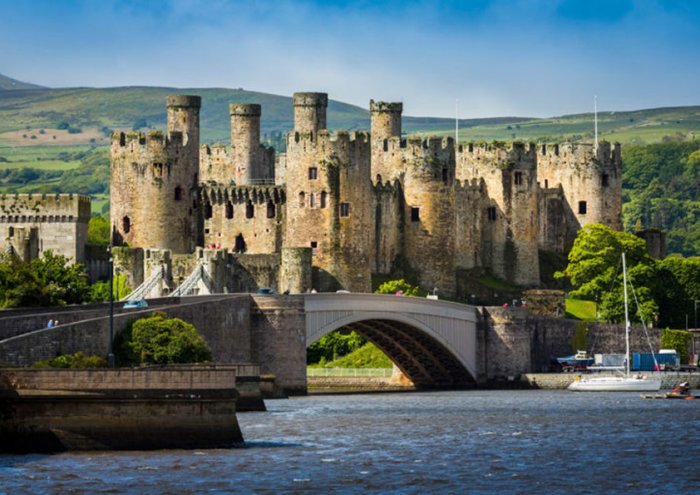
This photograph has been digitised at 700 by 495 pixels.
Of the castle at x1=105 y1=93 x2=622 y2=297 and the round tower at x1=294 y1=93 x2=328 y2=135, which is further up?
the round tower at x1=294 y1=93 x2=328 y2=135

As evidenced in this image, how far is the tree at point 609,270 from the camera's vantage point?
131m

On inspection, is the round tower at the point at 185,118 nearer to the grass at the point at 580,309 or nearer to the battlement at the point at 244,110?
the battlement at the point at 244,110

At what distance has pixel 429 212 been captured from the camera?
127 m

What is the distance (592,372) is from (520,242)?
49.5 feet

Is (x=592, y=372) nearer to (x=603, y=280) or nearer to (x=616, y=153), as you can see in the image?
(x=603, y=280)

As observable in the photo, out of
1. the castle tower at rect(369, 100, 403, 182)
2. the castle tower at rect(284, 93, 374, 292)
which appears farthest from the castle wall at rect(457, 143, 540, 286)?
the castle tower at rect(284, 93, 374, 292)

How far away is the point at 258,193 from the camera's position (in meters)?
124

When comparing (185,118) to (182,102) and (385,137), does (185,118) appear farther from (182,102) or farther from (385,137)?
(385,137)

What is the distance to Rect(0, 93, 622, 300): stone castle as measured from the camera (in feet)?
384

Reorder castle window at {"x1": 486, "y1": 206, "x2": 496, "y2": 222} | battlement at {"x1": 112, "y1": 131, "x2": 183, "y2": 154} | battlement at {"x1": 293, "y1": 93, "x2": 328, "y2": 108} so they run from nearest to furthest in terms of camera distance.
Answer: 1. battlement at {"x1": 112, "y1": 131, "x2": 183, "y2": 154}
2. battlement at {"x1": 293, "y1": 93, "x2": 328, "y2": 108}
3. castle window at {"x1": 486, "y1": 206, "x2": 496, "y2": 222}

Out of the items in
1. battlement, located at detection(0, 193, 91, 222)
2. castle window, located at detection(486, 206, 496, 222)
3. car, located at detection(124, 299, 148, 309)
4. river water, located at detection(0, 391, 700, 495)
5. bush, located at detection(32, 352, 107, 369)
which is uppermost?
castle window, located at detection(486, 206, 496, 222)

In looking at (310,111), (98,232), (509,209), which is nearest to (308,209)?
(310,111)

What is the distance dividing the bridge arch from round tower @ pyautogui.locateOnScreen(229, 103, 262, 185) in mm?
17945

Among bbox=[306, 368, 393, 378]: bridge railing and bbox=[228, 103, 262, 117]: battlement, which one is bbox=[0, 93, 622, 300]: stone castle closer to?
bbox=[228, 103, 262, 117]: battlement
